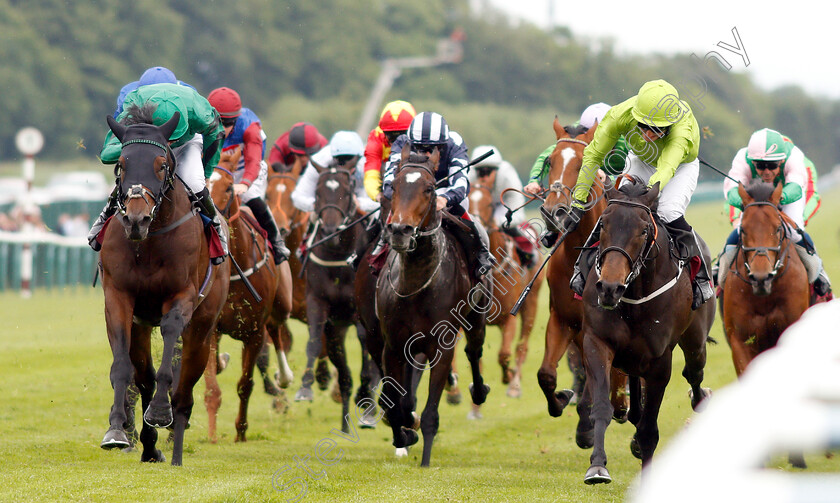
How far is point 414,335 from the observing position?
748 cm

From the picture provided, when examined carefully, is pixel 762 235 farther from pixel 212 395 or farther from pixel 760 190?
pixel 212 395

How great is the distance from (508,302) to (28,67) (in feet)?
108

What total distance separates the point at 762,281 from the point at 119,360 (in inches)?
177

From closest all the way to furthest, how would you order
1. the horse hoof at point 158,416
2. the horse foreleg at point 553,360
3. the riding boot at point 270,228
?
the horse hoof at point 158,416 → the horse foreleg at point 553,360 → the riding boot at point 270,228

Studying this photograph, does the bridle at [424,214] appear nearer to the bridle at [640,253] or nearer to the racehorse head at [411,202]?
the racehorse head at [411,202]

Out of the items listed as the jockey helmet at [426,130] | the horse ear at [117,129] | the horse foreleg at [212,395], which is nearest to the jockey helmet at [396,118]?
the jockey helmet at [426,130]

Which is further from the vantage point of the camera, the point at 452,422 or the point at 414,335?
the point at 452,422

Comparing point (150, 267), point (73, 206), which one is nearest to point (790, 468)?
point (150, 267)

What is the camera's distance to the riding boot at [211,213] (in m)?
6.92

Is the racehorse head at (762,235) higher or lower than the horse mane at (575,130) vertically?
lower

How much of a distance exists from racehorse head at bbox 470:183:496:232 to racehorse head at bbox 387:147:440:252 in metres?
4.00

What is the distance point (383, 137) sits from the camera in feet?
28.9

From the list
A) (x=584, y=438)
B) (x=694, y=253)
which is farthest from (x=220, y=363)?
(x=694, y=253)

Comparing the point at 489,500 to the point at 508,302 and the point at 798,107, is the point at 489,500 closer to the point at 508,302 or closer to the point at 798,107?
the point at 508,302
